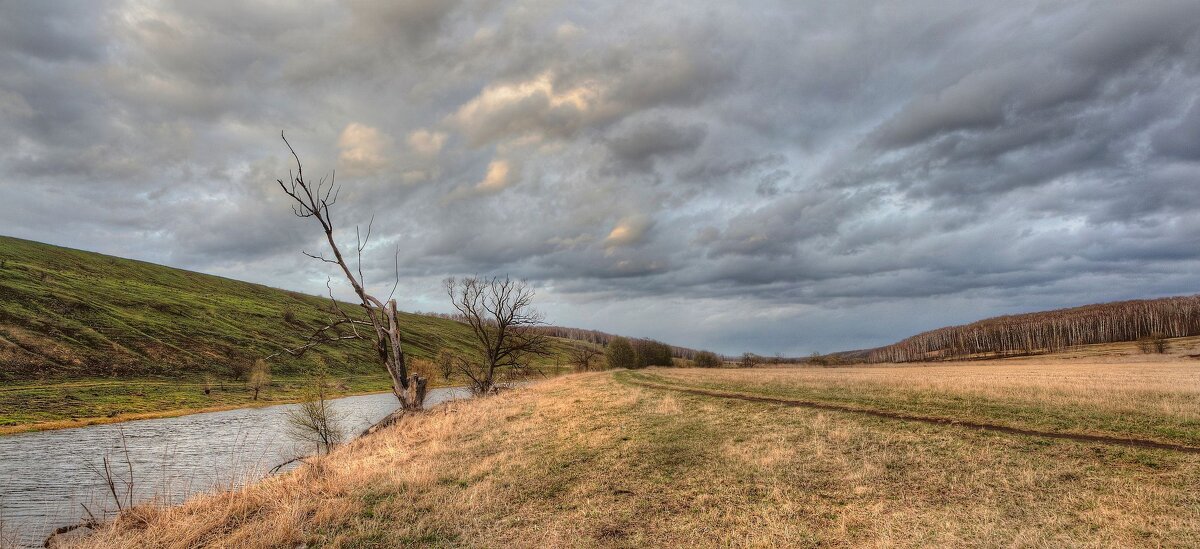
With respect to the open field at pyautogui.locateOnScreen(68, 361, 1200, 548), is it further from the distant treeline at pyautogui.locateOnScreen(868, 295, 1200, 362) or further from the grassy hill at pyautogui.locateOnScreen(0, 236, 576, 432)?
the distant treeline at pyautogui.locateOnScreen(868, 295, 1200, 362)

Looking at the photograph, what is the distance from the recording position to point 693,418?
2159 centimetres

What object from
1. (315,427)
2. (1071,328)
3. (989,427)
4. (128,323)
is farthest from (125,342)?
(1071,328)

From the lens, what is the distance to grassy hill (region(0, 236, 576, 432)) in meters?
57.4

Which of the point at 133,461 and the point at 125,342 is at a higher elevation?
the point at 125,342

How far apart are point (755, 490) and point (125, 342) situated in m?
100.0

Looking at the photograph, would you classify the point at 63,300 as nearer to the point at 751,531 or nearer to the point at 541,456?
the point at 541,456

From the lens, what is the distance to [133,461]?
2925cm

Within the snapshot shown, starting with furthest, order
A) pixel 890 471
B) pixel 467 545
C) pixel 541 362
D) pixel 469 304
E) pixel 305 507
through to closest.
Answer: pixel 541 362
pixel 469 304
pixel 890 471
pixel 305 507
pixel 467 545

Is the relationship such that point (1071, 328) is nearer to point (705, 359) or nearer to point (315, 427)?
point (705, 359)

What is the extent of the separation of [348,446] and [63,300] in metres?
96.6

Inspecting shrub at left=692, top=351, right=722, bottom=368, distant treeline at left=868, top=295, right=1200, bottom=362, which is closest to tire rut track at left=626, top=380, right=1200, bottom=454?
shrub at left=692, top=351, right=722, bottom=368

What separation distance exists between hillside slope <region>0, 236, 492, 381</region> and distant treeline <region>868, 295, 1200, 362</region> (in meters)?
159

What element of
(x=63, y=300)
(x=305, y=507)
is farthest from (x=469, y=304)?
(x=63, y=300)

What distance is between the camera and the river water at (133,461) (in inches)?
737
